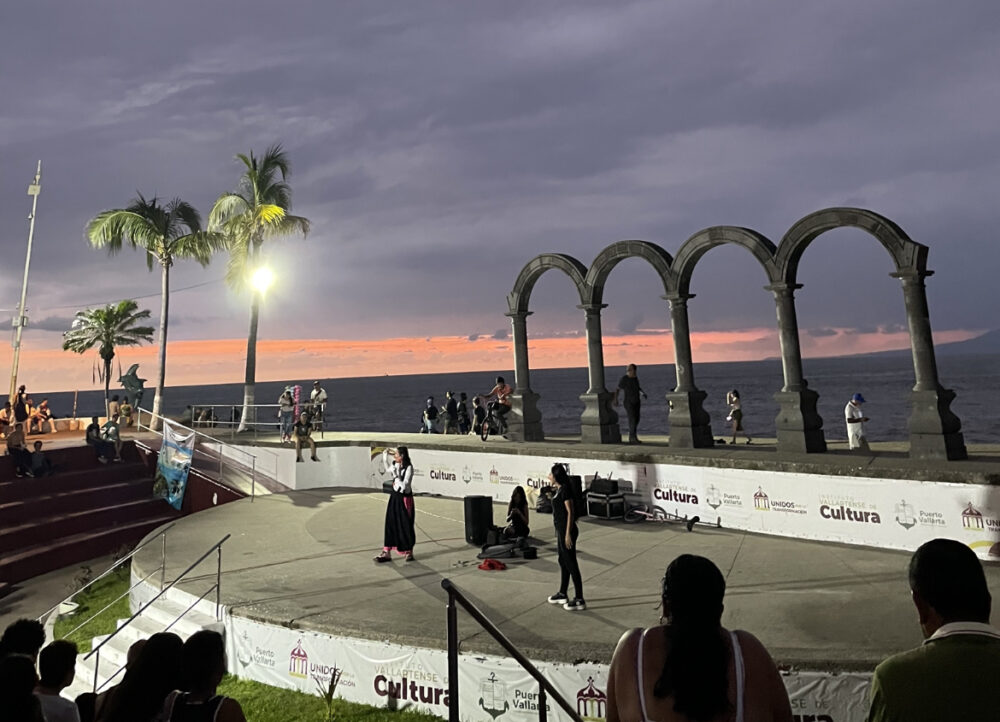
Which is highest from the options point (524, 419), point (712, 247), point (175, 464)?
point (712, 247)

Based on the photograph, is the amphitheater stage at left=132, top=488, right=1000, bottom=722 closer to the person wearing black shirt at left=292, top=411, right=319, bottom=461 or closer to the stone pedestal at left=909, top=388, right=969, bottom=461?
the stone pedestal at left=909, top=388, right=969, bottom=461

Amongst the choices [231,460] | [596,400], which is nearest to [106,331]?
[231,460]

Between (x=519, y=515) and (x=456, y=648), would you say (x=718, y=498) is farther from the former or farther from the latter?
(x=456, y=648)

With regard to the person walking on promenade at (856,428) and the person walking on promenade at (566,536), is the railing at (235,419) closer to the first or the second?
the person walking on promenade at (566,536)

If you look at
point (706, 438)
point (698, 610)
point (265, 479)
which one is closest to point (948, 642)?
point (698, 610)

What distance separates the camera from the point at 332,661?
7.96 m

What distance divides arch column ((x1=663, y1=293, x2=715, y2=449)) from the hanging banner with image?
12827 millimetres

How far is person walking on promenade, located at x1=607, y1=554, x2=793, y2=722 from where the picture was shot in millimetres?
2133

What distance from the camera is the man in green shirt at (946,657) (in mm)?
1872

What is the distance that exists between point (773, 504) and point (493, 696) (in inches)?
308

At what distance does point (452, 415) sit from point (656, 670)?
2299cm

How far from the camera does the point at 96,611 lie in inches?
484

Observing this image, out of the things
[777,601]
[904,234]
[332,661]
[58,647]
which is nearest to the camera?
[58,647]

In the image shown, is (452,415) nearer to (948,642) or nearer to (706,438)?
(706,438)
